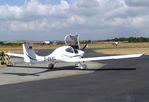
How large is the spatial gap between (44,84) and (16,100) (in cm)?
560

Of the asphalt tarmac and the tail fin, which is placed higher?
the tail fin

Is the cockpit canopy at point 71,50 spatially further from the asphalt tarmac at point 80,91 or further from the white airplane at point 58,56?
the asphalt tarmac at point 80,91

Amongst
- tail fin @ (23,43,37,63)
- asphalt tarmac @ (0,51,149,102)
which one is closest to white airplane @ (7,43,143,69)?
tail fin @ (23,43,37,63)

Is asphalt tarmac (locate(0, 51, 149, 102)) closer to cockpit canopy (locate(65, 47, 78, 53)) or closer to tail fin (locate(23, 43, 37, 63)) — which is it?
tail fin (locate(23, 43, 37, 63))

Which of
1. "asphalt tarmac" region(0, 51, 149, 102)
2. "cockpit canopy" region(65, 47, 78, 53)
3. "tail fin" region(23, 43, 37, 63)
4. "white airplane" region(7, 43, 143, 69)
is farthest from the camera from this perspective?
"cockpit canopy" region(65, 47, 78, 53)

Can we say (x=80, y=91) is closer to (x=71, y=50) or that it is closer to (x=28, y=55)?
(x=28, y=55)

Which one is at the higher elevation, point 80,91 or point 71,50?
point 71,50

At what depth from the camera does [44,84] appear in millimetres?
20234

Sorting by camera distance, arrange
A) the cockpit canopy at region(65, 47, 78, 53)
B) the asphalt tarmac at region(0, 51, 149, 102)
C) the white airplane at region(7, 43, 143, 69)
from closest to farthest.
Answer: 1. the asphalt tarmac at region(0, 51, 149, 102)
2. the white airplane at region(7, 43, 143, 69)
3. the cockpit canopy at region(65, 47, 78, 53)

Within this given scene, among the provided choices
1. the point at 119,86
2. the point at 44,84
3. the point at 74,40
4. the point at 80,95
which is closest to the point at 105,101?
the point at 80,95

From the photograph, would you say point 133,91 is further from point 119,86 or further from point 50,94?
point 50,94

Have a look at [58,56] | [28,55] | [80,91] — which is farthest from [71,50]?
[80,91]

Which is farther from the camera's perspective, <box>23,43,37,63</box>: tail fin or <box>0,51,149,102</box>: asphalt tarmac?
<box>23,43,37,63</box>: tail fin

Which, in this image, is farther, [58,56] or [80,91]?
[58,56]
